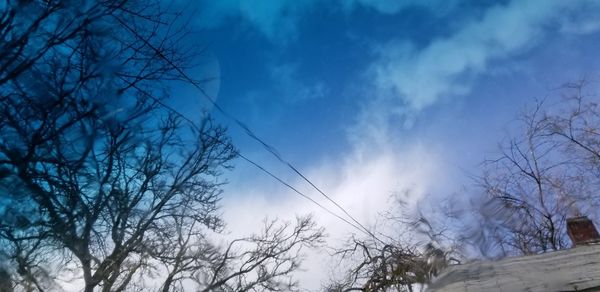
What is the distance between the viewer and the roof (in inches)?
217

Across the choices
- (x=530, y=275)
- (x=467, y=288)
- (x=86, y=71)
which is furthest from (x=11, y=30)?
(x=530, y=275)

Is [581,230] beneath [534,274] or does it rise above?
above

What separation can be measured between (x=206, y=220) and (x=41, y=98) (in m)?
8.62

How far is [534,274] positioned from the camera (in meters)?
6.57

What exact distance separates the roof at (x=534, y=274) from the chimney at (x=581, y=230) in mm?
2053

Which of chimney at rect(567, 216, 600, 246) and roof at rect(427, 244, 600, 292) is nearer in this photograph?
roof at rect(427, 244, 600, 292)

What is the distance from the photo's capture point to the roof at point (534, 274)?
5.51 meters

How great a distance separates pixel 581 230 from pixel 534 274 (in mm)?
4663

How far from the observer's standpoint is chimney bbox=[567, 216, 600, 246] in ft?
31.3

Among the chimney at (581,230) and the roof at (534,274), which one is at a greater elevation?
the chimney at (581,230)

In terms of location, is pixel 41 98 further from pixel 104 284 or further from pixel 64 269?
pixel 104 284

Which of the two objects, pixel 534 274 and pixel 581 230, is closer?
pixel 534 274

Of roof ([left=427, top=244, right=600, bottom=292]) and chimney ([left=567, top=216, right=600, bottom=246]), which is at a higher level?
chimney ([left=567, top=216, right=600, bottom=246])

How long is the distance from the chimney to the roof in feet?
6.74
